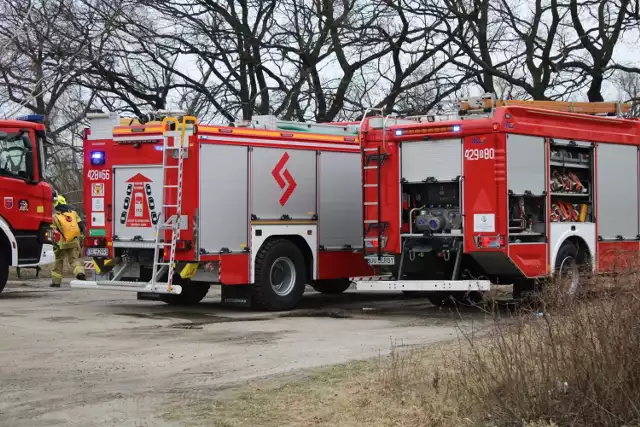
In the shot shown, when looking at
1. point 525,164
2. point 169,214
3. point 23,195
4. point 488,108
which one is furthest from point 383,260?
point 23,195

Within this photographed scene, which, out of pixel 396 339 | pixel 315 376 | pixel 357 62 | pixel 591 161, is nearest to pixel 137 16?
pixel 357 62

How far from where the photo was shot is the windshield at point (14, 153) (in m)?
15.9

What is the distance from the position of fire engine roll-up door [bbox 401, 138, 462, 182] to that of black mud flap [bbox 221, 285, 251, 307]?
298 cm

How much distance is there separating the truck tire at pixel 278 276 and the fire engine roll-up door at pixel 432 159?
88.6 inches

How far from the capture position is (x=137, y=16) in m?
24.6

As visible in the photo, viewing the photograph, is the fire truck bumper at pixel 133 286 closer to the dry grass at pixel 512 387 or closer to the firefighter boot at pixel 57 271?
the firefighter boot at pixel 57 271

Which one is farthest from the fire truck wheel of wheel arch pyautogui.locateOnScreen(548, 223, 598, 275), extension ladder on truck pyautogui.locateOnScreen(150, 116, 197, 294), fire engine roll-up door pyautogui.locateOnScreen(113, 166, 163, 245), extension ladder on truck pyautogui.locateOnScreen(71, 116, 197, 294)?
wheel arch pyautogui.locateOnScreen(548, 223, 598, 275)

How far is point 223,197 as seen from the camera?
45.4ft

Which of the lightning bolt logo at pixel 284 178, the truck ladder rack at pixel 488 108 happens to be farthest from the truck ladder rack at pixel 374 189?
the lightning bolt logo at pixel 284 178

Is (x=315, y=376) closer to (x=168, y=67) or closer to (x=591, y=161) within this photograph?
(x=591, y=161)

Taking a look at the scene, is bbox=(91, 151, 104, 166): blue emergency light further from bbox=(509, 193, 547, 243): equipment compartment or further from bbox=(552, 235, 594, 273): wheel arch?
bbox=(552, 235, 594, 273): wheel arch

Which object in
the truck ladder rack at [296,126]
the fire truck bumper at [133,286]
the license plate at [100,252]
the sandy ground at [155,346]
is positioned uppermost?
the truck ladder rack at [296,126]

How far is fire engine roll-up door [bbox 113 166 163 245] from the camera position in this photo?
560 inches

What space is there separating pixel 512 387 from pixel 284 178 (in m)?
8.97
